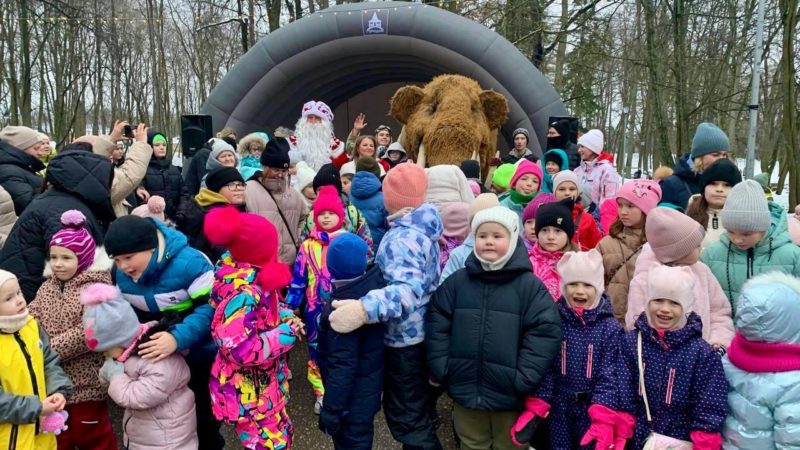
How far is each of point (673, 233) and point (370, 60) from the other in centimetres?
755

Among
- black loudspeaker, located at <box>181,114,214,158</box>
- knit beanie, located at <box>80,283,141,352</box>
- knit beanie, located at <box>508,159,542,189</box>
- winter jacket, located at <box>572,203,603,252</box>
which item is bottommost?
knit beanie, located at <box>80,283,141,352</box>

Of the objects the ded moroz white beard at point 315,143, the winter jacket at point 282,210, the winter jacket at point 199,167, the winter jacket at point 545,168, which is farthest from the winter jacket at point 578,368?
the winter jacket at point 199,167

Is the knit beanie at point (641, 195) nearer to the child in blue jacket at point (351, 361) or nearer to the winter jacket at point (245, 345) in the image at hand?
the child in blue jacket at point (351, 361)

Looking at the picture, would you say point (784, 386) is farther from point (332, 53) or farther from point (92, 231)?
point (332, 53)

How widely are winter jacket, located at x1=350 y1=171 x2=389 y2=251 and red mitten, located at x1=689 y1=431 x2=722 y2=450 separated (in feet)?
9.05

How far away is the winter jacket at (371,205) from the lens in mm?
4496

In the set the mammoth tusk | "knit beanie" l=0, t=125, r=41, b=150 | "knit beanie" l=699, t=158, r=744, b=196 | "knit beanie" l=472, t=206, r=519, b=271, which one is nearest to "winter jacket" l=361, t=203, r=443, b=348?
"knit beanie" l=472, t=206, r=519, b=271

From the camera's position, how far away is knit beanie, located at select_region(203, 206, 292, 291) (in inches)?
103

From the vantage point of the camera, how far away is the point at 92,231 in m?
3.11

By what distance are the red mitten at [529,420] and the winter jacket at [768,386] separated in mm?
764

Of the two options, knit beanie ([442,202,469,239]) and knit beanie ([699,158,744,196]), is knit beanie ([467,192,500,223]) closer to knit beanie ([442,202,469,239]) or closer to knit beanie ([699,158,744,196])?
knit beanie ([442,202,469,239])

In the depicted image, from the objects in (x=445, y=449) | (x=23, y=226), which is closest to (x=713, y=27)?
(x=445, y=449)

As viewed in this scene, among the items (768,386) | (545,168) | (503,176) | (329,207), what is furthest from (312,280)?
(545,168)

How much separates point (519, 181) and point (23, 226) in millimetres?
3332
